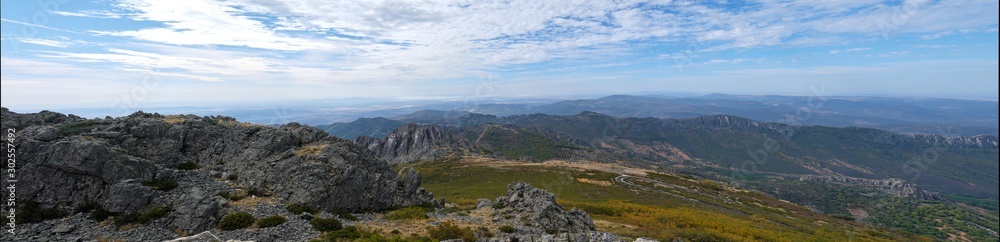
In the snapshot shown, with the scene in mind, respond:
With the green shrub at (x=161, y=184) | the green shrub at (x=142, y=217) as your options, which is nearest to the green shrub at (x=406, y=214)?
the green shrub at (x=142, y=217)

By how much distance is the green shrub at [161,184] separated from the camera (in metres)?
28.1

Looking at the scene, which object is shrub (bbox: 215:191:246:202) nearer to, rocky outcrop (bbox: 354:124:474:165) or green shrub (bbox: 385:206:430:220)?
green shrub (bbox: 385:206:430:220)

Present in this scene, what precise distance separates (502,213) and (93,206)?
31222 millimetres

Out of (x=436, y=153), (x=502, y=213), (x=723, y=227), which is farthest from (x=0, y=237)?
(x=436, y=153)

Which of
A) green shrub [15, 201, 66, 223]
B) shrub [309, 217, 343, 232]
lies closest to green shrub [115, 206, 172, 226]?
green shrub [15, 201, 66, 223]

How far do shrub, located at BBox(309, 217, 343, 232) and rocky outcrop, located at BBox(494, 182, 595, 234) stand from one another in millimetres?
12910

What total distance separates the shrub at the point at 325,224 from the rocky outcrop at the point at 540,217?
1291 centimetres

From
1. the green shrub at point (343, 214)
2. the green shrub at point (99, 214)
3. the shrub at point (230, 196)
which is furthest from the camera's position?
the green shrub at point (343, 214)

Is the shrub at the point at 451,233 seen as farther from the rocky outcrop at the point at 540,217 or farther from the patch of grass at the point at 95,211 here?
the patch of grass at the point at 95,211

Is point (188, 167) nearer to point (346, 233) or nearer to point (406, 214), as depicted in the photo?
point (346, 233)

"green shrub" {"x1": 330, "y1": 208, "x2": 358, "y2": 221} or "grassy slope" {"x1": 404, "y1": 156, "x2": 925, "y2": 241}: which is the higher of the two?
"green shrub" {"x1": 330, "y1": 208, "x2": 358, "y2": 221}

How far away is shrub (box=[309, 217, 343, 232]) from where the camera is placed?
25.9 m

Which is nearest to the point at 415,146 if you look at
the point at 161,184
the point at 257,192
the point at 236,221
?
the point at 257,192

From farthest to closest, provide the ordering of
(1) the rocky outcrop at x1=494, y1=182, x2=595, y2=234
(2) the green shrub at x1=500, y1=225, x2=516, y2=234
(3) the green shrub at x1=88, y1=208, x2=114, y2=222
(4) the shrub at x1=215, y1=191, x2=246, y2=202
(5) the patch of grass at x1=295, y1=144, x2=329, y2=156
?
(5) the patch of grass at x1=295, y1=144, x2=329, y2=156 < (1) the rocky outcrop at x1=494, y1=182, x2=595, y2=234 < (4) the shrub at x1=215, y1=191, x2=246, y2=202 < (2) the green shrub at x1=500, y1=225, x2=516, y2=234 < (3) the green shrub at x1=88, y1=208, x2=114, y2=222
